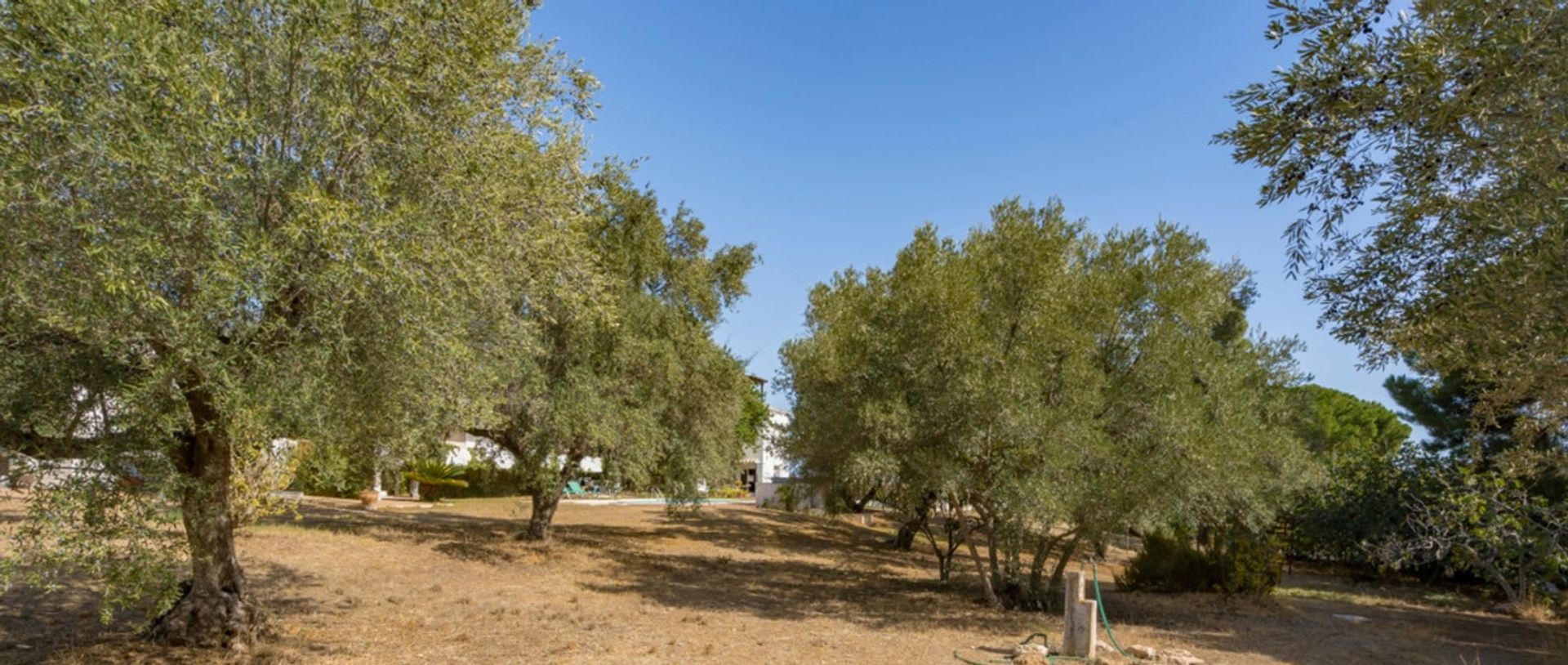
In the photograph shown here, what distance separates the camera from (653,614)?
1280 cm

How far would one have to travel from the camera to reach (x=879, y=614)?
13.7 m

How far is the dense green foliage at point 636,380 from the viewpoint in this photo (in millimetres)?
15984

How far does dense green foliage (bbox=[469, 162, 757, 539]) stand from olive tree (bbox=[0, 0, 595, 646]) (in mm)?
6604

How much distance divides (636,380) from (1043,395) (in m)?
8.11

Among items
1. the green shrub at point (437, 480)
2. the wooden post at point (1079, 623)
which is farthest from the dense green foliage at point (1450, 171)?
the green shrub at point (437, 480)

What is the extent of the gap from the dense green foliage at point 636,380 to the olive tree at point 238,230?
6604mm

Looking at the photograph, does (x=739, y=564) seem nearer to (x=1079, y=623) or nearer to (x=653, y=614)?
(x=653, y=614)

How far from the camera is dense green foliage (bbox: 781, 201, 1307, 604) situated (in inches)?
486

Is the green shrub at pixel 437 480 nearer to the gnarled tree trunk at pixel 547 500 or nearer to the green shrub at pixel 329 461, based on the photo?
the gnarled tree trunk at pixel 547 500

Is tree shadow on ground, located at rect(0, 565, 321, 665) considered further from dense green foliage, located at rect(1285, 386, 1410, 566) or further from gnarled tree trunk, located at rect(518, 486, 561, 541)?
dense green foliage, located at rect(1285, 386, 1410, 566)

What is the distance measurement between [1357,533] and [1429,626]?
26.4 ft

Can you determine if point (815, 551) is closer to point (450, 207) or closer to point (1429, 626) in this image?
point (1429, 626)

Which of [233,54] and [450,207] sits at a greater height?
[233,54]

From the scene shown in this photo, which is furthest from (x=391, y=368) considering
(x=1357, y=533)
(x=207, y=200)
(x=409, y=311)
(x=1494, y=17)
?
(x=1357, y=533)
